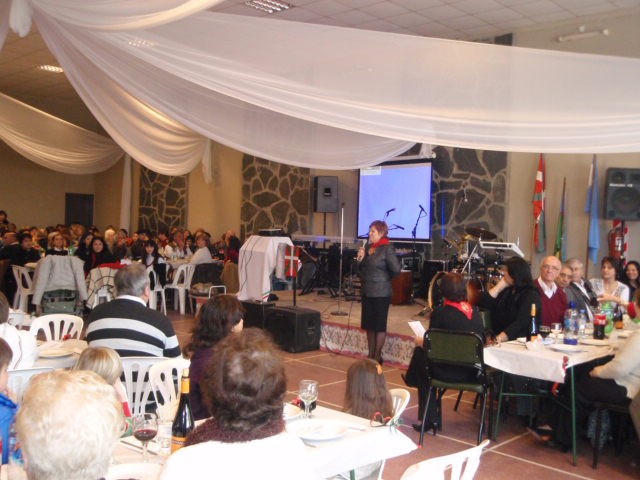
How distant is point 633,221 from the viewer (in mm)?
Answer: 8227

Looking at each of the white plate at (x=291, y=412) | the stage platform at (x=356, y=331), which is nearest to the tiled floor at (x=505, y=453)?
the stage platform at (x=356, y=331)

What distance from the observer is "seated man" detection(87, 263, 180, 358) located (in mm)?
3600

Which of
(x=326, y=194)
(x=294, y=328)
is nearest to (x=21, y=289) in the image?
(x=294, y=328)

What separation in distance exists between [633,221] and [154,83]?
22.6ft

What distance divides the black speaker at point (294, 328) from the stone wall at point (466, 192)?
122 inches

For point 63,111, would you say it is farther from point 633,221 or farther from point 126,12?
point 126,12

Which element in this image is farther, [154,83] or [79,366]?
[154,83]

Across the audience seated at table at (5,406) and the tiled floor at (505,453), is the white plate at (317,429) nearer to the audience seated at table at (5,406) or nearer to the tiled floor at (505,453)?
the audience seated at table at (5,406)

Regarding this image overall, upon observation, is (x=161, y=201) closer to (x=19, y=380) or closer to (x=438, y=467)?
(x=19, y=380)

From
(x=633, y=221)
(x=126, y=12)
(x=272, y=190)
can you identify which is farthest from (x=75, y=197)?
(x=126, y=12)

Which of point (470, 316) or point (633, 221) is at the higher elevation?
point (633, 221)

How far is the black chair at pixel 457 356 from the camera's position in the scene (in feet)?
14.6

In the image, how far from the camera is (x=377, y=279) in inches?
251

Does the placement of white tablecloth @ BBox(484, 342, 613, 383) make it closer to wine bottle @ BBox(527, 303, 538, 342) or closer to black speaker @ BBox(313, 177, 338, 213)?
wine bottle @ BBox(527, 303, 538, 342)
